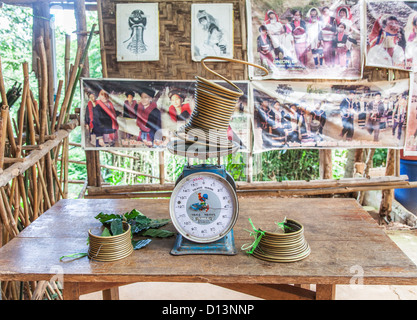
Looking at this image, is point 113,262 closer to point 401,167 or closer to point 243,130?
point 243,130

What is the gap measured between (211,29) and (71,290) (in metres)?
3.06

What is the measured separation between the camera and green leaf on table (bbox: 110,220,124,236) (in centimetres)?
171

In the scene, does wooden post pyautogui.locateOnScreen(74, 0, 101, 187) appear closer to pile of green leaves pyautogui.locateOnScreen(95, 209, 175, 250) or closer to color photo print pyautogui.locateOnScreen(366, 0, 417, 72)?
pile of green leaves pyautogui.locateOnScreen(95, 209, 175, 250)

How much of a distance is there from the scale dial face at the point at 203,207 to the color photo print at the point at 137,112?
7.84ft

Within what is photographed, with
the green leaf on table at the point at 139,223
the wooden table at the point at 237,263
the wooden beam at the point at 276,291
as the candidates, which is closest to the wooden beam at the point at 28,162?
the wooden table at the point at 237,263

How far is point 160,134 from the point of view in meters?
4.07

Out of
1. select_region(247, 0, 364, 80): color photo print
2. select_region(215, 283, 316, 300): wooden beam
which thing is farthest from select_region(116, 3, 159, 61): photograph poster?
select_region(215, 283, 316, 300): wooden beam

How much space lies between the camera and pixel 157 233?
1840 millimetres

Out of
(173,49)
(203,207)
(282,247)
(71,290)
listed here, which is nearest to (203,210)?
(203,207)

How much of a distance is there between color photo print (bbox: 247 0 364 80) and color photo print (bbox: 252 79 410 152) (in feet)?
0.63

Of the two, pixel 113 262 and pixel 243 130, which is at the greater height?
pixel 243 130

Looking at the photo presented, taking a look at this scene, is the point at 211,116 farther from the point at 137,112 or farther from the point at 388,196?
the point at 388,196
